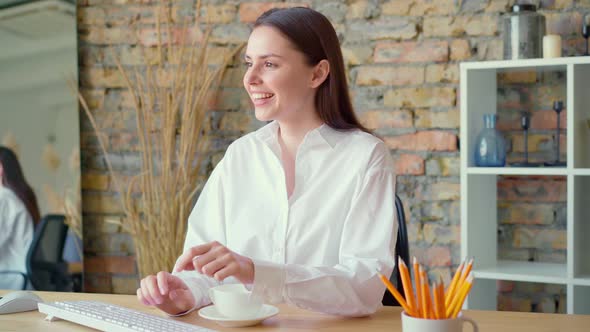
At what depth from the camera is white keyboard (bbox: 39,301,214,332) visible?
1471 millimetres

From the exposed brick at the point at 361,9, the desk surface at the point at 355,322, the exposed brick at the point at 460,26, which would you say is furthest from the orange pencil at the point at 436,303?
the exposed brick at the point at 361,9

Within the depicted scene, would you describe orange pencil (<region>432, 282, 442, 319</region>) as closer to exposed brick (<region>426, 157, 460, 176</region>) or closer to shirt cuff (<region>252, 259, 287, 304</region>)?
shirt cuff (<region>252, 259, 287, 304</region>)

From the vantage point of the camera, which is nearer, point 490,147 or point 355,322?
point 355,322

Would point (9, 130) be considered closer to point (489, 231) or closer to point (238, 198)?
point (238, 198)

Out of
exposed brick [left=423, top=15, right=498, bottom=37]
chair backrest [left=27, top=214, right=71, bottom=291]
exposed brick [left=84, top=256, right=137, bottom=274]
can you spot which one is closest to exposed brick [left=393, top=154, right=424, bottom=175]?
exposed brick [left=423, top=15, right=498, bottom=37]

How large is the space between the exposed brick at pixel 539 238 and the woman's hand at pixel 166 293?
6.08 ft

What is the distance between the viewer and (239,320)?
4.98 ft

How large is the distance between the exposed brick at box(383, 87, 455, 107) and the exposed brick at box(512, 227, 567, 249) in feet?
1.95

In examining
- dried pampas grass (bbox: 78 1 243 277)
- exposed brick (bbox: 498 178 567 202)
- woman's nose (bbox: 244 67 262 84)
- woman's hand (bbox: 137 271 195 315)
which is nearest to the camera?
woman's hand (bbox: 137 271 195 315)

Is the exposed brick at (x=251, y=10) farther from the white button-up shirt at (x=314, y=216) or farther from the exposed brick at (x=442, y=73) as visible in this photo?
→ the white button-up shirt at (x=314, y=216)

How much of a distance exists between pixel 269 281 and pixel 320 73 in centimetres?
66

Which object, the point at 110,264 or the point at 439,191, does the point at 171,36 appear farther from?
the point at 439,191

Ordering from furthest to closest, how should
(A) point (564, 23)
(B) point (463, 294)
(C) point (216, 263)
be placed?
(A) point (564, 23) → (C) point (216, 263) → (B) point (463, 294)

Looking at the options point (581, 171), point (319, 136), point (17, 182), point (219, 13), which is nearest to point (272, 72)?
point (319, 136)
